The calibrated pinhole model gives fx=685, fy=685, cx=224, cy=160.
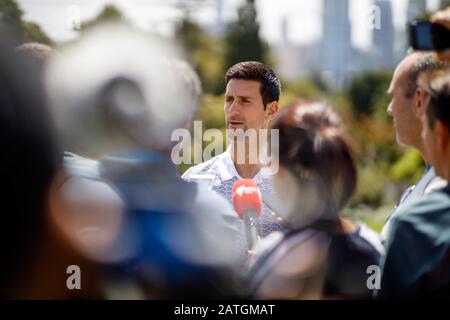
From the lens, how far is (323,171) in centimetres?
186

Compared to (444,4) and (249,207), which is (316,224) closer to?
(249,207)

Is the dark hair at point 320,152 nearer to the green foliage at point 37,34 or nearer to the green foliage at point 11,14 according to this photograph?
the green foliage at point 11,14

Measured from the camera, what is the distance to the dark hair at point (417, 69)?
2168 millimetres

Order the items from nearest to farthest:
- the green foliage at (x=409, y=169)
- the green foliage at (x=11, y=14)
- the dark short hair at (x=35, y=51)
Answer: the dark short hair at (x=35, y=51) < the green foliage at (x=11, y=14) < the green foliage at (x=409, y=169)

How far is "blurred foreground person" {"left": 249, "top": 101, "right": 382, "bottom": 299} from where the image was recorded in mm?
1854

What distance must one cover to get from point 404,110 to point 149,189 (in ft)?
2.87

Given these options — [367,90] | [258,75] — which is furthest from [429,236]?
[367,90]

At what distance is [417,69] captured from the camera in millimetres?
2176

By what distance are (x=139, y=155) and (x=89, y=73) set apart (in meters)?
0.38

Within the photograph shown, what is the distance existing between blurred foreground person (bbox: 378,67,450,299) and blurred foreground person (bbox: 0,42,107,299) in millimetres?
842

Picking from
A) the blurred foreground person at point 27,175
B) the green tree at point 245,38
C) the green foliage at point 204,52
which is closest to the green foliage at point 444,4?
the green foliage at point 204,52

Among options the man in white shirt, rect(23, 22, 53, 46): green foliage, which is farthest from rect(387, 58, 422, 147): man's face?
rect(23, 22, 53, 46): green foliage

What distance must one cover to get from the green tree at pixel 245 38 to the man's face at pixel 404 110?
44.4 ft

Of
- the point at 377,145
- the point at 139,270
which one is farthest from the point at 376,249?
the point at 377,145
